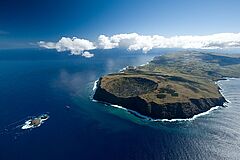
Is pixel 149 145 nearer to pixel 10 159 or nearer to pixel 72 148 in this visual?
pixel 72 148

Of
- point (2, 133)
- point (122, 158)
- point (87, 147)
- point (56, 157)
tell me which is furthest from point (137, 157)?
point (2, 133)

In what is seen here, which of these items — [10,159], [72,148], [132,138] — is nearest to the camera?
[10,159]

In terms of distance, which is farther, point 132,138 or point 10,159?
point 132,138

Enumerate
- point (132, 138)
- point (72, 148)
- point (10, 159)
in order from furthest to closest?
point (132, 138), point (72, 148), point (10, 159)

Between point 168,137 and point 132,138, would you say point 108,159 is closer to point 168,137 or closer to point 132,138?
point 132,138

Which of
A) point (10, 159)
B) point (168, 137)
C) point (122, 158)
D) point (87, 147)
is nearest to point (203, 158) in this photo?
point (168, 137)

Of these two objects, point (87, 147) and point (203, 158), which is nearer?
point (203, 158)

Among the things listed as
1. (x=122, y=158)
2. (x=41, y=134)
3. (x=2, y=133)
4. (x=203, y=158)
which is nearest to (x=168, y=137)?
(x=203, y=158)
